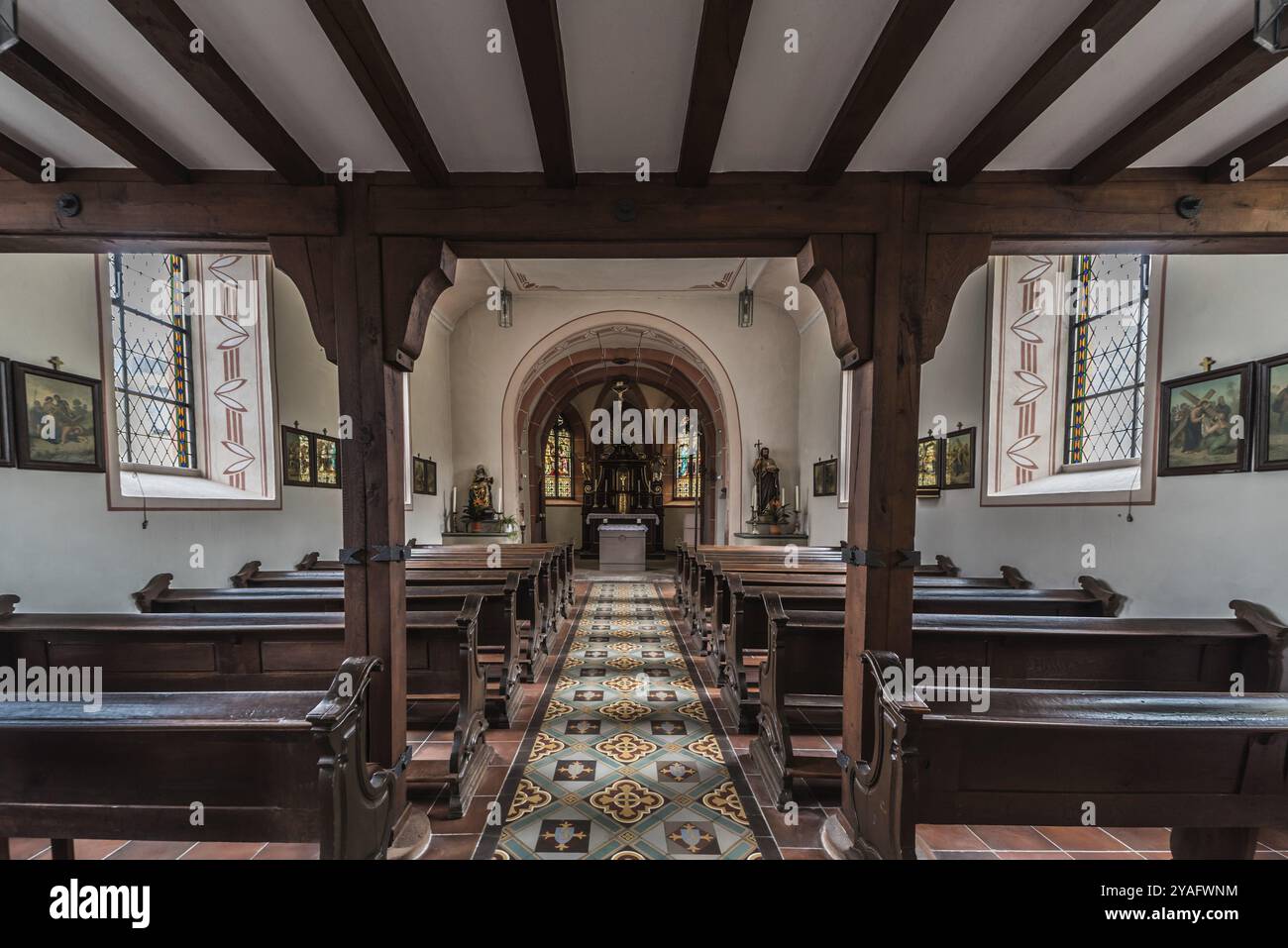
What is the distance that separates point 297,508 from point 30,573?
253cm

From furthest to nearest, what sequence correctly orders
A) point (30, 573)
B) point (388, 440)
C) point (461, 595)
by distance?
1. point (461, 595)
2. point (30, 573)
3. point (388, 440)

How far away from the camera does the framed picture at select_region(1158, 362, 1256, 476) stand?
3229 millimetres

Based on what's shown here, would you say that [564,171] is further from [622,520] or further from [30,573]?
[622,520]

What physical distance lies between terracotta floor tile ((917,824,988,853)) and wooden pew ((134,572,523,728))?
2.69 meters

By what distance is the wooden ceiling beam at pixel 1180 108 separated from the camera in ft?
5.77

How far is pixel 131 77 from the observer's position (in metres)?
1.93

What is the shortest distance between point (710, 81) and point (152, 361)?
232 inches

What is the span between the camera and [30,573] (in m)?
3.54

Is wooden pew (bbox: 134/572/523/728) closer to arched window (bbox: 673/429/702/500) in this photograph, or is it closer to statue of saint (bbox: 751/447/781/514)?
statue of saint (bbox: 751/447/781/514)

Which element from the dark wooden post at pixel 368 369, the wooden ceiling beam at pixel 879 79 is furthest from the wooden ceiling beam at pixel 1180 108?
the dark wooden post at pixel 368 369

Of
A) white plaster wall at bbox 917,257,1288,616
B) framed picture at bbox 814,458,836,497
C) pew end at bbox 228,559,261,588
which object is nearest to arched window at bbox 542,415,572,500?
framed picture at bbox 814,458,836,497

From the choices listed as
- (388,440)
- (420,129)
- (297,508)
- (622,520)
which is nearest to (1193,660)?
(388,440)

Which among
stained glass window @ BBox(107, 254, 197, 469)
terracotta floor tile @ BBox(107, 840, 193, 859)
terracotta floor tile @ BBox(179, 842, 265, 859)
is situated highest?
stained glass window @ BBox(107, 254, 197, 469)

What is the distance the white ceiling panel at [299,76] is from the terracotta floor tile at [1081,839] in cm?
441
